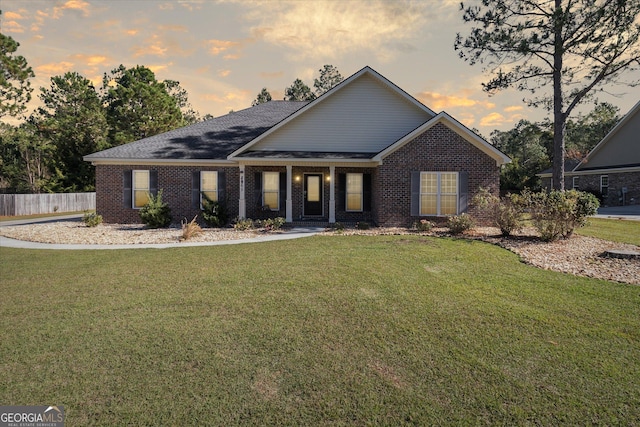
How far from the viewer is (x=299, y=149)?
1700 cm

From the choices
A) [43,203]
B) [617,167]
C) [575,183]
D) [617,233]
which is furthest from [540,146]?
[43,203]

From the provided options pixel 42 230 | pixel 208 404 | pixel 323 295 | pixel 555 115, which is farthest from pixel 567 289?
pixel 42 230

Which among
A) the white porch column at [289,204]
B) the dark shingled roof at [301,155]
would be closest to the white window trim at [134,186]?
the dark shingled roof at [301,155]

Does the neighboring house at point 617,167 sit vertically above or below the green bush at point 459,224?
above

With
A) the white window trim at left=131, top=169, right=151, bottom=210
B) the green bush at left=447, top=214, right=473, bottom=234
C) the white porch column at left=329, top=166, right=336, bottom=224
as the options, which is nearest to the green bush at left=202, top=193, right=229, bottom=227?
the white window trim at left=131, top=169, right=151, bottom=210

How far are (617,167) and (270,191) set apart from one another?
30867 millimetres

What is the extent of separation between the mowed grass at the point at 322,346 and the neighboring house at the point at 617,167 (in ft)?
97.2

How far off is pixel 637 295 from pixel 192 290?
28.2 feet

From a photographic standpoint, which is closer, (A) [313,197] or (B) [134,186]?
(B) [134,186]

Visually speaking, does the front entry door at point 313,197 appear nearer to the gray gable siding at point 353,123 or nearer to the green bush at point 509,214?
the gray gable siding at point 353,123

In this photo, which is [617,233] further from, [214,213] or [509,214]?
[214,213]

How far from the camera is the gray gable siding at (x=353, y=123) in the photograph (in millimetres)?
17016

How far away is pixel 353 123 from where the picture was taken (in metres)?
17.1

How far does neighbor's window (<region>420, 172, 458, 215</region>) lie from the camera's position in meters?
14.9
